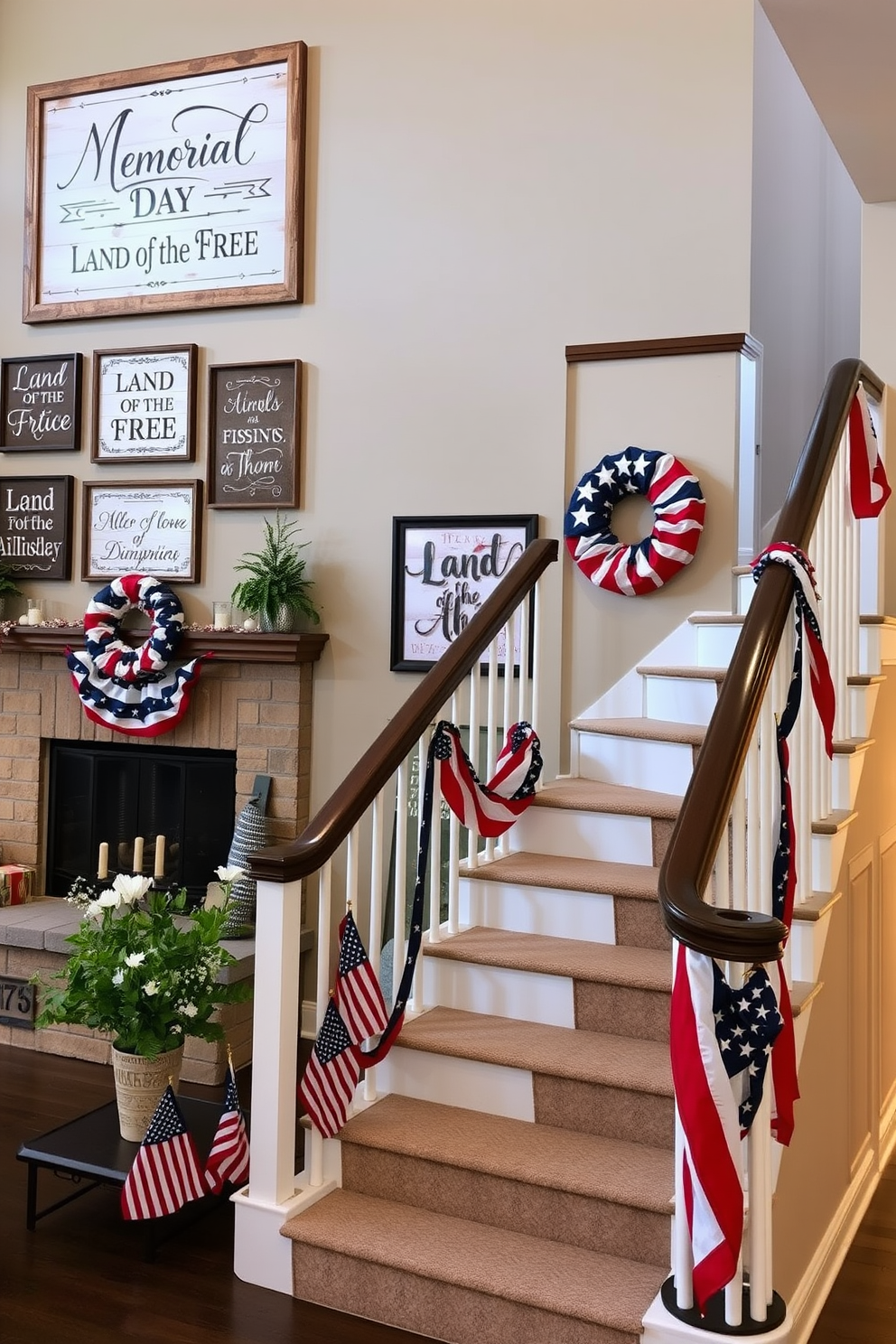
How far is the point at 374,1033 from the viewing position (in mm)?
2982

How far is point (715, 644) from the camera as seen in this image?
4.24 metres

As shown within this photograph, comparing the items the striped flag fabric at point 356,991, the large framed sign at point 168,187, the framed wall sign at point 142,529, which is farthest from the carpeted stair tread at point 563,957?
the large framed sign at point 168,187

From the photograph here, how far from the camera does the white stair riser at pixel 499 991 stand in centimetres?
322

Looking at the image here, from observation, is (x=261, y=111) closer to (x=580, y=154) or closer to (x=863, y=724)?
(x=580, y=154)

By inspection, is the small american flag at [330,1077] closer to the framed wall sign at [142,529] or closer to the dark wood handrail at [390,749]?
the dark wood handrail at [390,749]

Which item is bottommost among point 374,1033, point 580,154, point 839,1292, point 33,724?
point 839,1292

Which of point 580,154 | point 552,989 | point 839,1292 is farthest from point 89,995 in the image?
point 580,154

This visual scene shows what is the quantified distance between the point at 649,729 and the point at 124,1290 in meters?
2.19

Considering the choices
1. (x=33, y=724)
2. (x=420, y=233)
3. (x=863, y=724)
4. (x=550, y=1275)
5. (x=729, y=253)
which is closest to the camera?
(x=550, y=1275)

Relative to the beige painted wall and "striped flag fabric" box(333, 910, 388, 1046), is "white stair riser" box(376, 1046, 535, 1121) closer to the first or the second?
"striped flag fabric" box(333, 910, 388, 1046)

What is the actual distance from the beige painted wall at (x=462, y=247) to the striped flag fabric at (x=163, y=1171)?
2.15m

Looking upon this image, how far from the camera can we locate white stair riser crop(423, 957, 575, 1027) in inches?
127

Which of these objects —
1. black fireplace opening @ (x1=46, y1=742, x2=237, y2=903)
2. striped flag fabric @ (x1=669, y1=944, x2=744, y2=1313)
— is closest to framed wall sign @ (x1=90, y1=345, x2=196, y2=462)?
black fireplace opening @ (x1=46, y1=742, x2=237, y2=903)

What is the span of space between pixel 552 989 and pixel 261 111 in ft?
12.4
